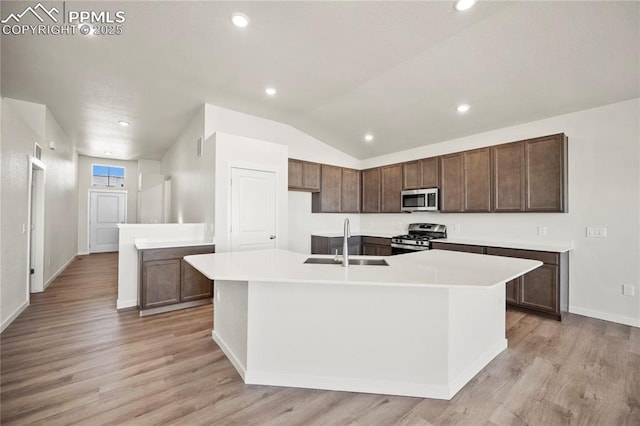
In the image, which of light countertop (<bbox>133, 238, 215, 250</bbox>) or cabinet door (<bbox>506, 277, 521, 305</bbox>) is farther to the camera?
cabinet door (<bbox>506, 277, 521, 305</bbox>)

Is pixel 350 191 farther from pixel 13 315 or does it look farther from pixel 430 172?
pixel 13 315

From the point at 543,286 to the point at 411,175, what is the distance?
2593mm

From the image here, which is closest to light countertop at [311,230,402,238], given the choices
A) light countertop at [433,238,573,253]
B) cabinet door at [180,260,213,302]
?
light countertop at [433,238,573,253]

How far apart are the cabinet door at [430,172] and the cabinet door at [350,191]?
1.55 metres

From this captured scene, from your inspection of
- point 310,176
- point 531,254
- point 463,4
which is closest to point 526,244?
point 531,254

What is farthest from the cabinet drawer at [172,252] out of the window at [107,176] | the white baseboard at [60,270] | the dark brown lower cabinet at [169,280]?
the window at [107,176]

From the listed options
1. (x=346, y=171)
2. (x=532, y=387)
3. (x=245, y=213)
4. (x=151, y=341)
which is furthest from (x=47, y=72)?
(x=532, y=387)

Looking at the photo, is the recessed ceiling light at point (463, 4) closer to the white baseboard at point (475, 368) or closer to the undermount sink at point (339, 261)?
the undermount sink at point (339, 261)

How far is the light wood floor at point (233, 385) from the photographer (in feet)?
5.64

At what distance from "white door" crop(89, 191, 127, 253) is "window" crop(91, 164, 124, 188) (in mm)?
286

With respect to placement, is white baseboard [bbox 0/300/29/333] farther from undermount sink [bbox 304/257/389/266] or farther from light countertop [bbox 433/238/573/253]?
light countertop [bbox 433/238/573/253]

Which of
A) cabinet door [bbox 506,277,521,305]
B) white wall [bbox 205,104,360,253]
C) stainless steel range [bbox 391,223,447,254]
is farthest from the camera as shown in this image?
stainless steel range [bbox 391,223,447,254]

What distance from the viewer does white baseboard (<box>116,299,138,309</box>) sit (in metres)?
3.59

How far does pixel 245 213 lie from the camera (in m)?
4.05
